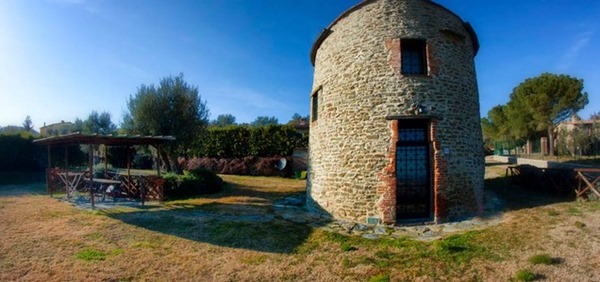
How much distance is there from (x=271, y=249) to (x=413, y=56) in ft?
23.9

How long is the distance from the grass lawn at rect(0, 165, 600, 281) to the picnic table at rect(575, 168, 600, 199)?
0.93m

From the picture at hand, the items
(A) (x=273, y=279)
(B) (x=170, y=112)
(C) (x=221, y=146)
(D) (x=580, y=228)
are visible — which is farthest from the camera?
(C) (x=221, y=146)

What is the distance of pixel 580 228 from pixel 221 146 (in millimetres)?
22131

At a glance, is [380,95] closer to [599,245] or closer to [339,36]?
[339,36]

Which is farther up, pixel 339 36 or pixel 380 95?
pixel 339 36

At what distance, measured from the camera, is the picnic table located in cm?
979

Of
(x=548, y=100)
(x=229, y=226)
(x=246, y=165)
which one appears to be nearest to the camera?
(x=229, y=226)

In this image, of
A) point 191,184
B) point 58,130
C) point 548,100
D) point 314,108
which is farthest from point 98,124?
point 548,100

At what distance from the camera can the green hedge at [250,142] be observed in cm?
2311

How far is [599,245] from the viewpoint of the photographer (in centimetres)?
609

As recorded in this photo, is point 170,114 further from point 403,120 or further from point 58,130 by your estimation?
point 58,130

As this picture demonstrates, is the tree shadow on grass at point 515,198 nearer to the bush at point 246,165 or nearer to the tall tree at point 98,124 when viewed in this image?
the bush at point 246,165

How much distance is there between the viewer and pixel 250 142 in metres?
24.0

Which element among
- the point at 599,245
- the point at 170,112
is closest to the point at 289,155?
the point at 170,112
